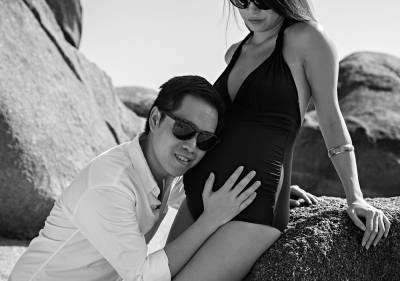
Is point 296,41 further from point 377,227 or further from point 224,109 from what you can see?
point 377,227

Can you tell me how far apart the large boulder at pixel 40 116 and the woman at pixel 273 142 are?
324 centimetres

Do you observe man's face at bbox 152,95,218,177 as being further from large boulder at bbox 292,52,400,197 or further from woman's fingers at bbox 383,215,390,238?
large boulder at bbox 292,52,400,197

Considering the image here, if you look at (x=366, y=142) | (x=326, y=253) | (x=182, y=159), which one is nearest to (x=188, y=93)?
(x=182, y=159)

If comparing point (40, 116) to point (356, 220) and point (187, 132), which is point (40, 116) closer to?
point (187, 132)

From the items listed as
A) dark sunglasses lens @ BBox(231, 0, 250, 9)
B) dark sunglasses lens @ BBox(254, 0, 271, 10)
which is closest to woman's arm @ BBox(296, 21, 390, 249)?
dark sunglasses lens @ BBox(254, 0, 271, 10)

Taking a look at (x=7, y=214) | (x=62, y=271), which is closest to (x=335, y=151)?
(x=62, y=271)

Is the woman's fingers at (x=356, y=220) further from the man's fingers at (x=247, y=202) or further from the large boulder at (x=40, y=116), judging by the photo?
the large boulder at (x=40, y=116)

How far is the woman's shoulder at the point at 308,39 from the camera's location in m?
2.75

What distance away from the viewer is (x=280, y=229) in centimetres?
277

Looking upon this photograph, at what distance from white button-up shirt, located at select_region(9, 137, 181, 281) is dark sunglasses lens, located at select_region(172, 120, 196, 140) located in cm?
19

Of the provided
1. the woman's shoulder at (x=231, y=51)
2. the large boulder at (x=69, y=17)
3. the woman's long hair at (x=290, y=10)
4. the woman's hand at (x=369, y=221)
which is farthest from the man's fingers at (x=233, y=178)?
the large boulder at (x=69, y=17)

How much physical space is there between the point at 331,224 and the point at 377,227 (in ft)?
0.69

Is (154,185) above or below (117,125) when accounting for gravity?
above

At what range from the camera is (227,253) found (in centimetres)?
257
